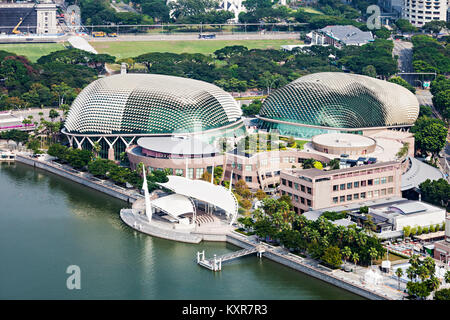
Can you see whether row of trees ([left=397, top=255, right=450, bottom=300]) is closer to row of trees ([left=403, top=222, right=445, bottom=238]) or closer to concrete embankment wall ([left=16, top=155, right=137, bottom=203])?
row of trees ([left=403, top=222, right=445, bottom=238])

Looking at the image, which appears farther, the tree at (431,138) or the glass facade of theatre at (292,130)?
the glass facade of theatre at (292,130)

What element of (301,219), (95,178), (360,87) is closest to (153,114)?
(95,178)

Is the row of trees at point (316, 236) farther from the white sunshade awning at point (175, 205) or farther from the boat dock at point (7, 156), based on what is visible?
the boat dock at point (7, 156)

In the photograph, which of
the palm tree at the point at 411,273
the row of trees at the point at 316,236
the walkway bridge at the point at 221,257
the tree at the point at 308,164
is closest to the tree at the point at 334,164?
the tree at the point at 308,164

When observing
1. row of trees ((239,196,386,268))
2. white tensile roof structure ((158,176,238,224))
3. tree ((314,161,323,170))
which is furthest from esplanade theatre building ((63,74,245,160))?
row of trees ((239,196,386,268))

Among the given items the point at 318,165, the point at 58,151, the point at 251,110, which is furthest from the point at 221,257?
the point at 251,110

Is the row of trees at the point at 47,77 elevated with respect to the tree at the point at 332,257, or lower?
elevated
